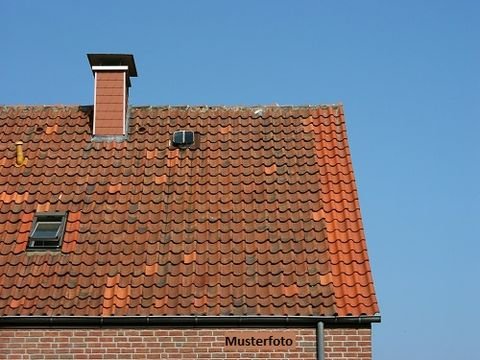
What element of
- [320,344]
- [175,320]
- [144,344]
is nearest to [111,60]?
[175,320]

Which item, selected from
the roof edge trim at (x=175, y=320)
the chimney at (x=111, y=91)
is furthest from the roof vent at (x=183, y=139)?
the roof edge trim at (x=175, y=320)

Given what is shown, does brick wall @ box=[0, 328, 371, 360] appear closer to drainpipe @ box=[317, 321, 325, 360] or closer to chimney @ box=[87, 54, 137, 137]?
drainpipe @ box=[317, 321, 325, 360]

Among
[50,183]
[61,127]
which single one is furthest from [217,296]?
[61,127]

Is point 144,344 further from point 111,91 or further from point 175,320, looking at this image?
point 111,91

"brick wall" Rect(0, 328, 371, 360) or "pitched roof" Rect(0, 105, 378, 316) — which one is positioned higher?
"pitched roof" Rect(0, 105, 378, 316)

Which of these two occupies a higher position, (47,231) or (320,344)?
(47,231)

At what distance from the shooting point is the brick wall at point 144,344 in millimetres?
13758

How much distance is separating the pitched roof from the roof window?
145mm

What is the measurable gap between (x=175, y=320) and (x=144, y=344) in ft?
1.95

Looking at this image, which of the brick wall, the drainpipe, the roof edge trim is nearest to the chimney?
the roof edge trim

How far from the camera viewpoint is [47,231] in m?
15.4

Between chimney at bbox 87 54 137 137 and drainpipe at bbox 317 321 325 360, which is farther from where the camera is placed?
chimney at bbox 87 54 137 137

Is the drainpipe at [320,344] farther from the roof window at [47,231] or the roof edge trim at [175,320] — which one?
the roof window at [47,231]

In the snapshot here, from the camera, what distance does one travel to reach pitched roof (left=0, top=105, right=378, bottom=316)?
14.1 m
